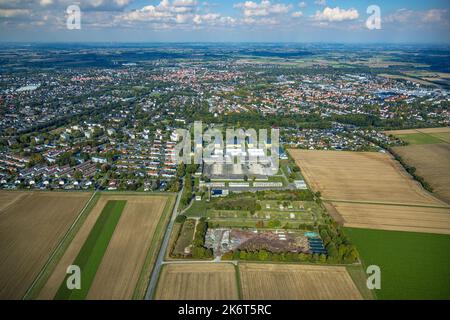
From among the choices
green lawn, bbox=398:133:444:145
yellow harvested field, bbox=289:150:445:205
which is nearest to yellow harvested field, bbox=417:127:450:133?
green lawn, bbox=398:133:444:145

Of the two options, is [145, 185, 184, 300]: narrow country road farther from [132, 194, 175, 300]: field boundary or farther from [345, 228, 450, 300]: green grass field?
[345, 228, 450, 300]: green grass field

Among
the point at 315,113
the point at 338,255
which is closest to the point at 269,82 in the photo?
the point at 315,113

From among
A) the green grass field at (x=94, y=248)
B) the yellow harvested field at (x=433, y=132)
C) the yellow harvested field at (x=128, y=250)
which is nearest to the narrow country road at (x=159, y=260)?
the yellow harvested field at (x=128, y=250)

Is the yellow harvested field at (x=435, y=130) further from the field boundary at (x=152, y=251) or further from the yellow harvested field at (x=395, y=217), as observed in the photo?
the field boundary at (x=152, y=251)

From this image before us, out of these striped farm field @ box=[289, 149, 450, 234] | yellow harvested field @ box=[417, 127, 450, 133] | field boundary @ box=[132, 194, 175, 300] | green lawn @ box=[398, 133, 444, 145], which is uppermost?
yellow harvested field @ box=[417, 127, 450, 133]

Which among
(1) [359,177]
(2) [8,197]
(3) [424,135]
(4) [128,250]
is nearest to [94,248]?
(4) [128,250]

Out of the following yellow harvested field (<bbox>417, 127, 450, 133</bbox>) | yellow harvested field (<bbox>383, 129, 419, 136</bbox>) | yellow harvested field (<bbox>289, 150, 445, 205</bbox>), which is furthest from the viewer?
yellow harvested field (<bbox>417, 127, 450, 133</bbox>)

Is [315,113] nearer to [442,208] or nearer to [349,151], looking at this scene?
[349,151]
